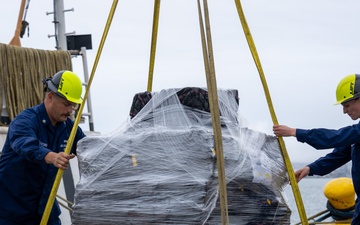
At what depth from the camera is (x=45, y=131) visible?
19.7ft

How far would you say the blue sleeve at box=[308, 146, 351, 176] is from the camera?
655 cm

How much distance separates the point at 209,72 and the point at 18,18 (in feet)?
26.2

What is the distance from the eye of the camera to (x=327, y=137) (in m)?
5.86

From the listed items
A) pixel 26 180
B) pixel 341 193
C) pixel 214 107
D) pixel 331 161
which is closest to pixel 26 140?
pixel 26 180

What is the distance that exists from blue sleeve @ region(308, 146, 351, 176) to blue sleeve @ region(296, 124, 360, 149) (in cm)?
67

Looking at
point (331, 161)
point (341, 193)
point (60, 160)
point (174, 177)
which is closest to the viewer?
point (174, 177)

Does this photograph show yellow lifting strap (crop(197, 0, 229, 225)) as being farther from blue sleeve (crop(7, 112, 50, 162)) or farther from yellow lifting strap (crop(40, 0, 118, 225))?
blue sleeve (crop(7, 112, 50, 162))

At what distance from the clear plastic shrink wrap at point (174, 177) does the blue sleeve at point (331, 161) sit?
103 centimetres

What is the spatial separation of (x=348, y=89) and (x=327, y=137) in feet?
1.37

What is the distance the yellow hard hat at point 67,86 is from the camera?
5867mm

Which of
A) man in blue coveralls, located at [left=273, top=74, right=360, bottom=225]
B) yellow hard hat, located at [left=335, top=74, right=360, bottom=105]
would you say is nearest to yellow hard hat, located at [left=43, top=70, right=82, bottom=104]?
man in blue coveralls, located at [left=273, top=74, right=360, bottom=225]

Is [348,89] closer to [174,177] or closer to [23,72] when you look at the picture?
[174,177]

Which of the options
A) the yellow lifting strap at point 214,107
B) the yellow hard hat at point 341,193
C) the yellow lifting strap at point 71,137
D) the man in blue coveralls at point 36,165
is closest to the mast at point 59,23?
the yellow hard hat at point 341,193

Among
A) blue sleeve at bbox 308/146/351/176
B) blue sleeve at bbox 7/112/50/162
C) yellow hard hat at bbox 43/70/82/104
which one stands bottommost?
blue sleeve at bbox 308/146/351/176
